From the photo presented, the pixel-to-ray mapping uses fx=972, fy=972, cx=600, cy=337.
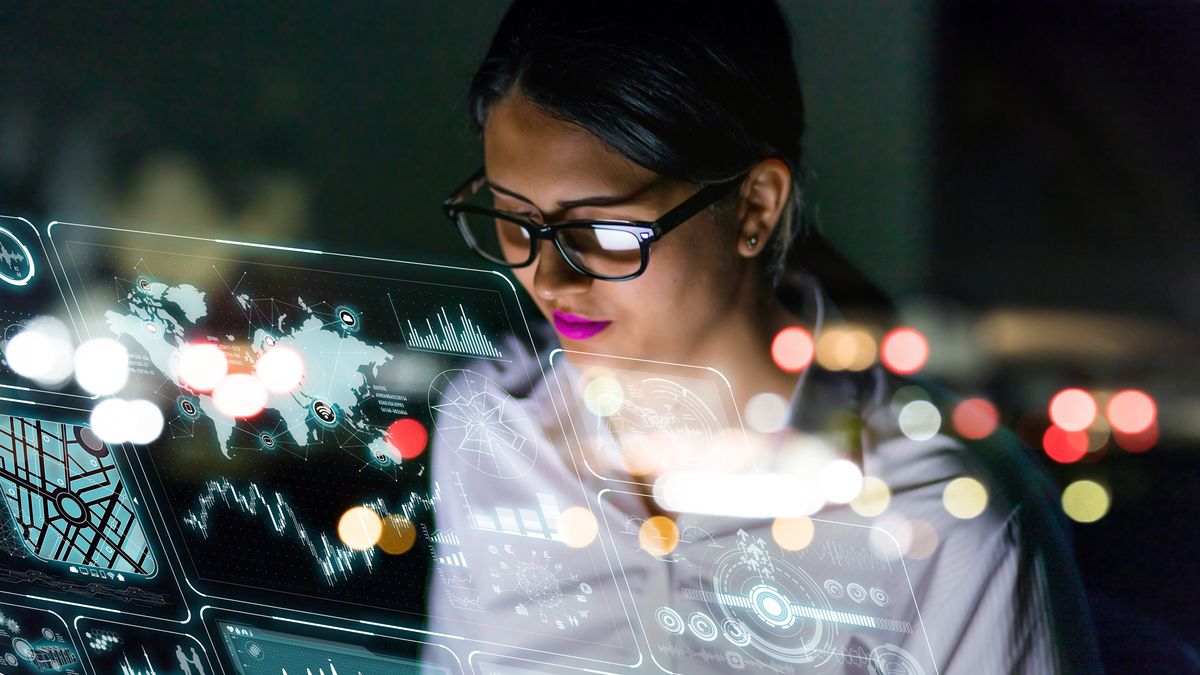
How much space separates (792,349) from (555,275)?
0.85 ft

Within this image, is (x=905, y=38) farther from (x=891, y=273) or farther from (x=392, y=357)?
(x=392, y=357)

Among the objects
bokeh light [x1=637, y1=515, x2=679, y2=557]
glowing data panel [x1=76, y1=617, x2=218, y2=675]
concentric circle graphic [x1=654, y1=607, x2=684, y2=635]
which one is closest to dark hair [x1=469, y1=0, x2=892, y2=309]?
bokeh light [x1=637, y1=515, x2=679, y2=557]

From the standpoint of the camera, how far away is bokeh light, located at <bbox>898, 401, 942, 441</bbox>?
3.14ft

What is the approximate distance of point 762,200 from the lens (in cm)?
95

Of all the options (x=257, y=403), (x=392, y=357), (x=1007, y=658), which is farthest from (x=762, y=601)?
(x=257, y=403)

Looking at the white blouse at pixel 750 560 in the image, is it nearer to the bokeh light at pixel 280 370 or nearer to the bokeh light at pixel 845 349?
the bokeh light at pixel 845 349

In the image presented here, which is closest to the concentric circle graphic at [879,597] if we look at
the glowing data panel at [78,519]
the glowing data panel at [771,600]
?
the glowing data panel at [771,600]

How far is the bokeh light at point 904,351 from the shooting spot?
938 millimetres

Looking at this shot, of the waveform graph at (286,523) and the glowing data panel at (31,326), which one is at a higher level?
the glowing data panel at (31,326)

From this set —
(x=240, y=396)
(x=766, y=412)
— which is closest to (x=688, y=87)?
(x=766, y=412)

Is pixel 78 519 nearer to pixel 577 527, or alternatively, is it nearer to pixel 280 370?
pixel 280 370

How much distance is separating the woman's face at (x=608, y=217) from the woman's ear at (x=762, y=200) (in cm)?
1

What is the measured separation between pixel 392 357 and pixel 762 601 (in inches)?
20.0

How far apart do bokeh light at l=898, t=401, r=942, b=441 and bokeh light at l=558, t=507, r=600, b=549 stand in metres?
0.36
